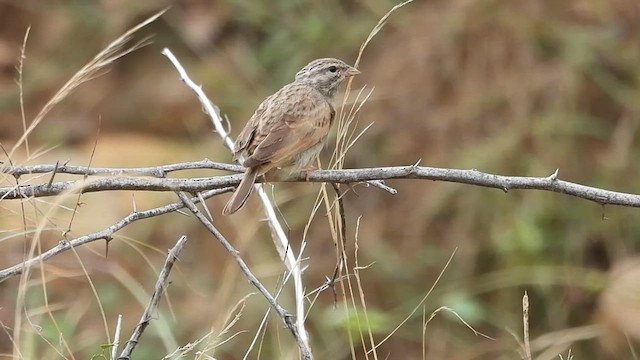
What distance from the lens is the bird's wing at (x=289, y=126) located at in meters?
3.54

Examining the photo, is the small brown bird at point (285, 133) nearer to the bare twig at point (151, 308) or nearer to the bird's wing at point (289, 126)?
the bird's wing at point (289, 126)

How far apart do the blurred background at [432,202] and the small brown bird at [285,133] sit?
1667 mm

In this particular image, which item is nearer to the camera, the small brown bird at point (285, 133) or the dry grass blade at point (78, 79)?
the dry grass blade at point (78, 79)

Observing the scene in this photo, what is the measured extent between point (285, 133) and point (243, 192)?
0.52 m

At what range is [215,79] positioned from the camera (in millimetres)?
7500

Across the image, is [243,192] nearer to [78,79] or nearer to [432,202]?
[78,79]

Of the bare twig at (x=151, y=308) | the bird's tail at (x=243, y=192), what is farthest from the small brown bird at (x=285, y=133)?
the bare twig at (x=151, y=308)

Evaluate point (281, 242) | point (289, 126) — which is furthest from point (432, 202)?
point (281, 242)

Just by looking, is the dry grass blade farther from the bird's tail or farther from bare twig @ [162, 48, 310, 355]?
the bird's tail

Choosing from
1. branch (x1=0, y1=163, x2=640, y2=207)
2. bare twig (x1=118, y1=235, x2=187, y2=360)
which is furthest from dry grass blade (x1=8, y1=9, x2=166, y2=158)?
bare twig (x1=118, y1=235, x2=187, y2=360)

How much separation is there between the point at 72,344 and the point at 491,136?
287 cm

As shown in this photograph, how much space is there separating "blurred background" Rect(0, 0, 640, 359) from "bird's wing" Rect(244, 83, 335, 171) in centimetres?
169

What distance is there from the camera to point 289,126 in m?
3.82

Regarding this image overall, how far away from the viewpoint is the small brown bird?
11.2 ft
